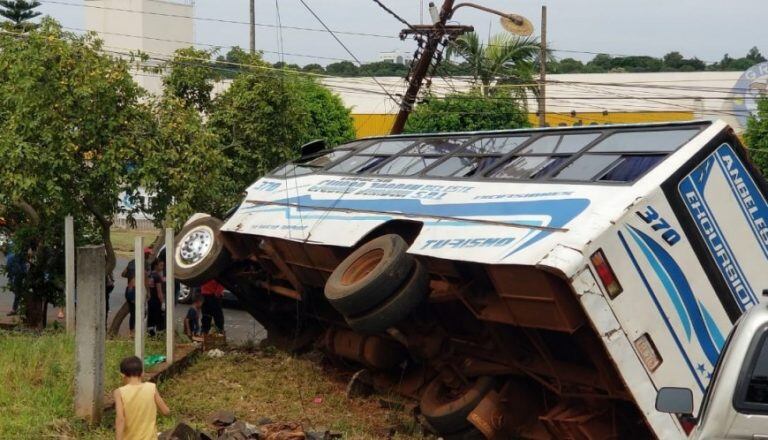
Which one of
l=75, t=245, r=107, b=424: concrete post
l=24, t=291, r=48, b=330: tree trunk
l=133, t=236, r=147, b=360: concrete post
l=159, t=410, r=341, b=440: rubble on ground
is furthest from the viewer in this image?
l=24, t=291, r=48, b=330: tree trunk

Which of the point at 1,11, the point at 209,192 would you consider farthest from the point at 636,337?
the point at 1,11

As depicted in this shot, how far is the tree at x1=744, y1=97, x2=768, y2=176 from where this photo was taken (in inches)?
1260

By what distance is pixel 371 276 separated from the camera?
30.8ft

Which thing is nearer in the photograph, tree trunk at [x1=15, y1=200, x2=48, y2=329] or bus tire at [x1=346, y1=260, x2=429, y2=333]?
bus tire at [x1=346, y1=260, x2=429, y2=333]

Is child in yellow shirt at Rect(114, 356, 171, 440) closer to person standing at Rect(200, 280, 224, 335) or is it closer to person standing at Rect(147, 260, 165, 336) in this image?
person standing at Rect(147, 260, 165, 336)

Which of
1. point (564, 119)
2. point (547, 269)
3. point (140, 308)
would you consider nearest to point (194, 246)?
point (140, 308)

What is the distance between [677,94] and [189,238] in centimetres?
3143

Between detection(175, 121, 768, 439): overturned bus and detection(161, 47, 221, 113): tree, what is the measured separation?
24.2 ft

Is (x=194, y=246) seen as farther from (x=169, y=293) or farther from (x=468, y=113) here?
(x=468, y=113)

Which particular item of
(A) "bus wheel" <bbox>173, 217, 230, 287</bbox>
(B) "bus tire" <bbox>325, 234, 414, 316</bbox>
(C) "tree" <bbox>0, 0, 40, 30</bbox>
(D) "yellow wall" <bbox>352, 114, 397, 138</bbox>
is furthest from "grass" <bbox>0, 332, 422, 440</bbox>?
(C) "tree" <bbox>0, 0, 40, 30</bbox>

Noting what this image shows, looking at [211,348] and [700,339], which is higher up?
[700,339]

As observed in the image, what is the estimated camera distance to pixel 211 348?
1386cm

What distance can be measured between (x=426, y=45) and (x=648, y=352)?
1625 cm

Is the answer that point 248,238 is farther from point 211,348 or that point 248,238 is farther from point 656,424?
point 656,424
